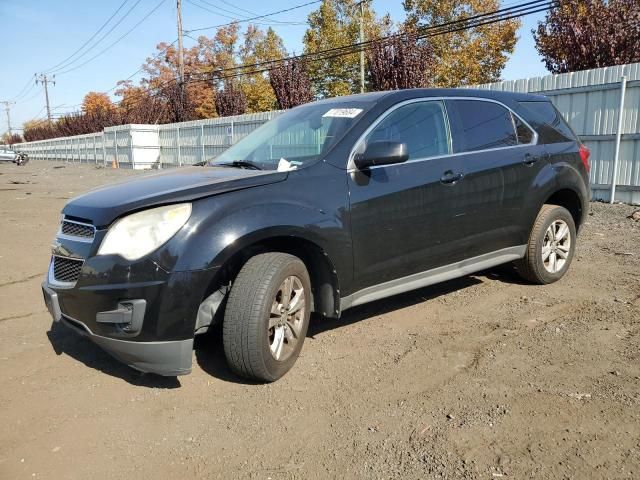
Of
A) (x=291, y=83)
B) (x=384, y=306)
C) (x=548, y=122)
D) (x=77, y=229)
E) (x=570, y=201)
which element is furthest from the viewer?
(x=291, y=83)

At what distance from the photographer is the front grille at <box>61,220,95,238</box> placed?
3.07 m

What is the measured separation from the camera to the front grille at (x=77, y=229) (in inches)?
121

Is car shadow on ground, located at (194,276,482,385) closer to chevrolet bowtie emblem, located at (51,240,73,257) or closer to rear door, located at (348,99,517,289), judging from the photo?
rear door, located at (348,99,517,289)

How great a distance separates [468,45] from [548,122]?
118 ft

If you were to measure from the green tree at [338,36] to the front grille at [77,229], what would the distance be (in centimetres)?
4154

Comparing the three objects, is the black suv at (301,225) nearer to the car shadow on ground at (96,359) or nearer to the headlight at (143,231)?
the headlight at (143,231)

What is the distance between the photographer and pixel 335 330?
13.8 ft

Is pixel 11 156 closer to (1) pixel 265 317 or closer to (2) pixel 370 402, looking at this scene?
(1) pixel 265 317

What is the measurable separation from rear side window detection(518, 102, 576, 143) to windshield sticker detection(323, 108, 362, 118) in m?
1.97

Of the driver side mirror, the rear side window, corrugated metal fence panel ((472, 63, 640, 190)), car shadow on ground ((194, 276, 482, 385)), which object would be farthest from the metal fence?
the driver side mirror

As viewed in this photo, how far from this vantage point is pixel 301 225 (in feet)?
10.6

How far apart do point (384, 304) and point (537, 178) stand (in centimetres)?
181

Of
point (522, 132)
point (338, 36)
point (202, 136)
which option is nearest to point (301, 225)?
point (522, 132)

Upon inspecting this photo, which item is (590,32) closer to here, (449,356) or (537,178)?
(537,178)
